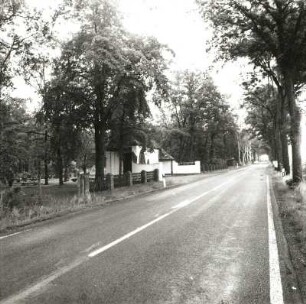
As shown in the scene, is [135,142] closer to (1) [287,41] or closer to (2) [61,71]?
A: (2) [61,71]

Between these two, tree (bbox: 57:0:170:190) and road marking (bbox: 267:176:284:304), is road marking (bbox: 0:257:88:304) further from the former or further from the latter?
tree (bbox: 57:0:170:190)

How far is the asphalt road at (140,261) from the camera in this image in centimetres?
500

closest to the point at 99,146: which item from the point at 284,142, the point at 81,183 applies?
the point at 81,183

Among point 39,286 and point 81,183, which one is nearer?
Result: point 39,286

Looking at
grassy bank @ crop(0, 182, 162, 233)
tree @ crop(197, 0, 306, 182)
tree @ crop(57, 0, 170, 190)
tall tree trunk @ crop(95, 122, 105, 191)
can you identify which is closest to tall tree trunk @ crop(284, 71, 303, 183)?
tree @ crop(197, 0, 306, 182)

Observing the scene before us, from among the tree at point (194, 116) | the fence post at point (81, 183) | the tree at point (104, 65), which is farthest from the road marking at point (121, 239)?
the tree at point (194, 116)

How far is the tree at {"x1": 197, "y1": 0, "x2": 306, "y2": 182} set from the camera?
18.5m

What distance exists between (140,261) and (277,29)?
1667 cm

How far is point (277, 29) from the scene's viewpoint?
63.4 ft

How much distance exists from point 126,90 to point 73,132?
16.7 ft

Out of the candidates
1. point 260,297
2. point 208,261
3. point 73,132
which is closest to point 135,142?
point 73,132

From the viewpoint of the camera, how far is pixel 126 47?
2131 cm

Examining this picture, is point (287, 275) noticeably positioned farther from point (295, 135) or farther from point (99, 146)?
point (99, 146)

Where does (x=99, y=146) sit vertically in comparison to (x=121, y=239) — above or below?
above
